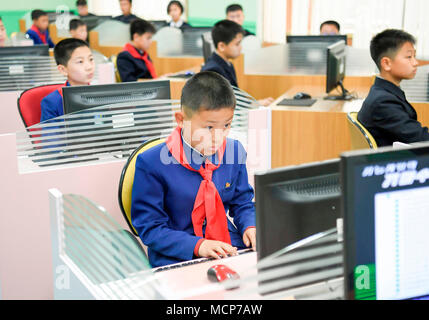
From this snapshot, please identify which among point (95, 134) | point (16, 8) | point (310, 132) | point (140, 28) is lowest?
point (310, 132)

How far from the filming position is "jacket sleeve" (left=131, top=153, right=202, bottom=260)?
1.60 m

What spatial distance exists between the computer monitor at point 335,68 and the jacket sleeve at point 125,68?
1.74 metres

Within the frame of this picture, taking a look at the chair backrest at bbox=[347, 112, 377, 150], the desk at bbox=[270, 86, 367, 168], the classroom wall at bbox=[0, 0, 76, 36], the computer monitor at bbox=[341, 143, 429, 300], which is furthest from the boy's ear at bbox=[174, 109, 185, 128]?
the classroom wall at bbox=[0, 0, 76, 36]

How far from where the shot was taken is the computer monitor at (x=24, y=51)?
3924mm

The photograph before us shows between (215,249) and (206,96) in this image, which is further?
(206,96)

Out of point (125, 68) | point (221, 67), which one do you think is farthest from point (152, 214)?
point (125, 68)

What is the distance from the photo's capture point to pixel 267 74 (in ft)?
15.9

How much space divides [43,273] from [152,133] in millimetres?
664

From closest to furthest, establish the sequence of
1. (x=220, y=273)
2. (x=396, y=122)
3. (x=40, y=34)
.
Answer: (x=220, y=273), (x=396, y=122), (x=40, y=34)

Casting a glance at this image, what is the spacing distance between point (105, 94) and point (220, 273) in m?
1.20

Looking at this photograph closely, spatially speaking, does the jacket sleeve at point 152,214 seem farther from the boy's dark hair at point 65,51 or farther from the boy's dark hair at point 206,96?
the boy's dark hair at point 65,51

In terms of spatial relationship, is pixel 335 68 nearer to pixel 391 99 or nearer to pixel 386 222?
pixel 391 99

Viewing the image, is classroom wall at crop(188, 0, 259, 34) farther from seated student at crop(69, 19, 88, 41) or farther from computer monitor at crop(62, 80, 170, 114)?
computer monitor at crop(62, 80, 170, 114)

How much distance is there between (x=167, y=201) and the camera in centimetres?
169
